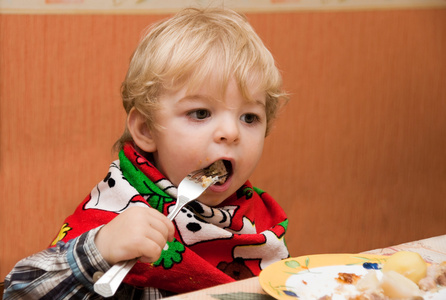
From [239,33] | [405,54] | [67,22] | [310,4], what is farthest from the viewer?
[405,54]

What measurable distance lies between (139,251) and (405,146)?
184cm

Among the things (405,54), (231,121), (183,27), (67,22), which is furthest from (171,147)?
(405,54)

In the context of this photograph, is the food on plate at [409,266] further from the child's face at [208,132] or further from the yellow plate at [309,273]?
the child's face at [208,132]

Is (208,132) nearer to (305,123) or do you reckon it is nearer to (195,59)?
(195,59)

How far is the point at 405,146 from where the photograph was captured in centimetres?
238

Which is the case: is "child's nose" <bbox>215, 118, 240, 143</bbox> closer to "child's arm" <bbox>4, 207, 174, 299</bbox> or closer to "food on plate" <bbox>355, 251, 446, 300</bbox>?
"child's arm" <bbox>4, 207, 174, 299</bbox>

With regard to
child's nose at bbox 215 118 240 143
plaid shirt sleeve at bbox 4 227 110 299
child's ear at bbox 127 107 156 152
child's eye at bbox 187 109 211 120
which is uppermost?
child's eye at bbox 187 109 211 120

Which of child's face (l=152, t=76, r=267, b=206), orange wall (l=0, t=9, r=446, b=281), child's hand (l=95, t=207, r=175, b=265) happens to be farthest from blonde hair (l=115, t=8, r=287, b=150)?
orange wall (l=0, t=9, r=446, b=281)

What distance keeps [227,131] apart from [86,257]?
0.30 metres

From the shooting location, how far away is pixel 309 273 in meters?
0.67

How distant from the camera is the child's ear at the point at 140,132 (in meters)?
1.04

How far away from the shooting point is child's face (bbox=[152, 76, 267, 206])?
37.4 inches

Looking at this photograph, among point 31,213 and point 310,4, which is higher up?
point 310,4

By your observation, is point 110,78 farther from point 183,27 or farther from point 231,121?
point 231,121
